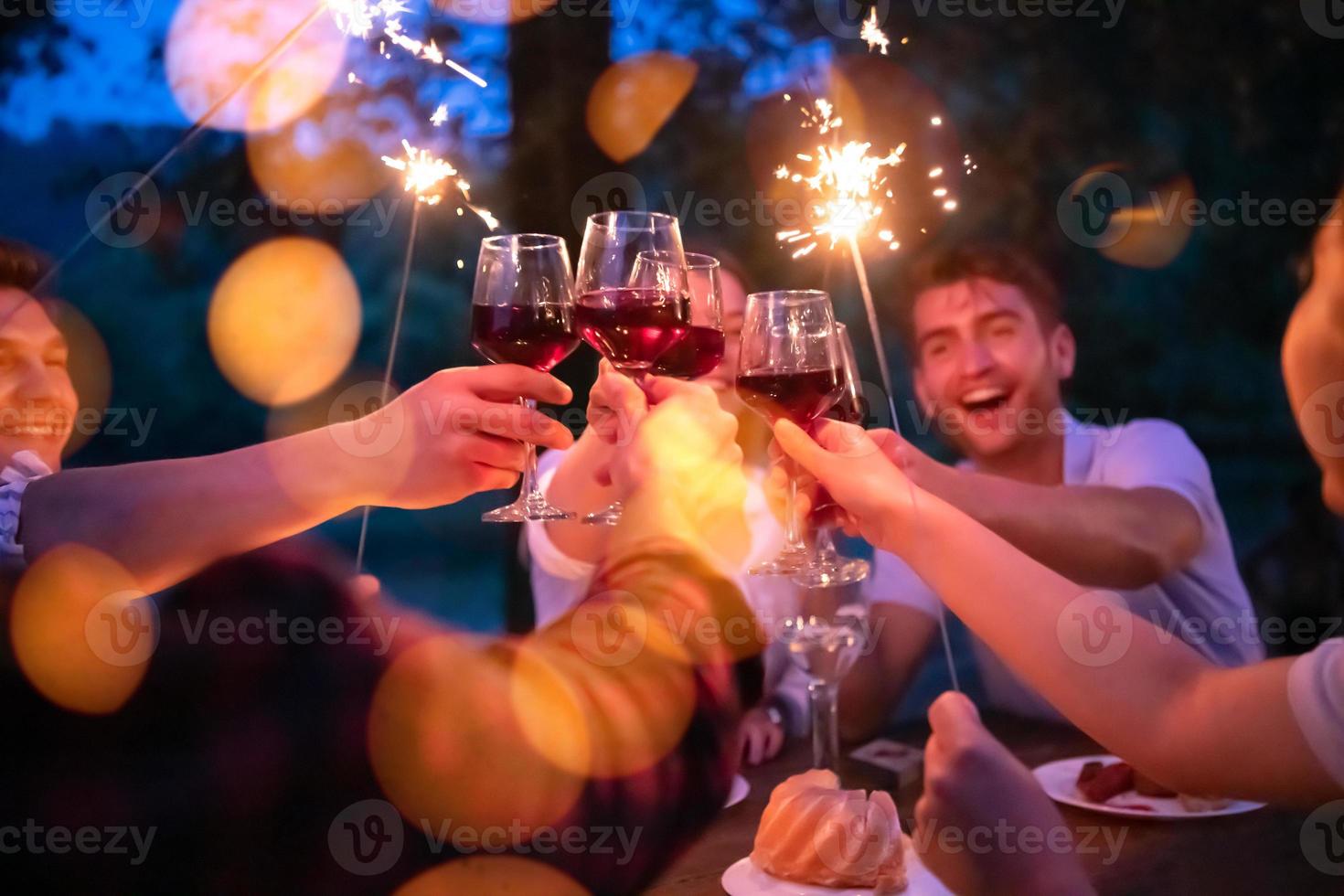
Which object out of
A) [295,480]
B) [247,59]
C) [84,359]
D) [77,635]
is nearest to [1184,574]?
[295,480]

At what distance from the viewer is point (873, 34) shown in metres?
3.84

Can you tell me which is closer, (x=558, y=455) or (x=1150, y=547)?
(x=1150, y=547)

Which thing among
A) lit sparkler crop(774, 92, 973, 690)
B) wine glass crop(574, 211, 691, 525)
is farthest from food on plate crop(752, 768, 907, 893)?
lit sparkler crop(774, 92, 973, 690)

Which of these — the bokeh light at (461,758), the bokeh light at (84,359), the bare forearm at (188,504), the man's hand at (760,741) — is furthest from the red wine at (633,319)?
the bokeh light at (84,359)

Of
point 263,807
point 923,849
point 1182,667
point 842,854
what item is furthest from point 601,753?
point 1182,667

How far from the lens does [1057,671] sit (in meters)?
1.25

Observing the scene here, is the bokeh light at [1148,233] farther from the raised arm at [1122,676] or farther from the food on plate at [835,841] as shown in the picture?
the food on plate at [835,841]

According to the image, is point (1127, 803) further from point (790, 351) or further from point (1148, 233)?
point (1148, 233)

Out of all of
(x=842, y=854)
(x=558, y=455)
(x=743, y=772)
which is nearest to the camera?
(x=842, y=854)

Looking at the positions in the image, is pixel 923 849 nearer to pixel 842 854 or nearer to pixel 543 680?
pixel 842 854

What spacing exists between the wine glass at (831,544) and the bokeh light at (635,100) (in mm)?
1413

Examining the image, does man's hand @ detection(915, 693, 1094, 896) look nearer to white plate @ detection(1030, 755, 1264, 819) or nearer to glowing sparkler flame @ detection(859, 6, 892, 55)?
white plate @ detection(1030, 755, 1264, 819)

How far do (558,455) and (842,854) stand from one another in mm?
2064

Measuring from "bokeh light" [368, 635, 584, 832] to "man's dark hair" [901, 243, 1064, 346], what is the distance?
2.29 metres
